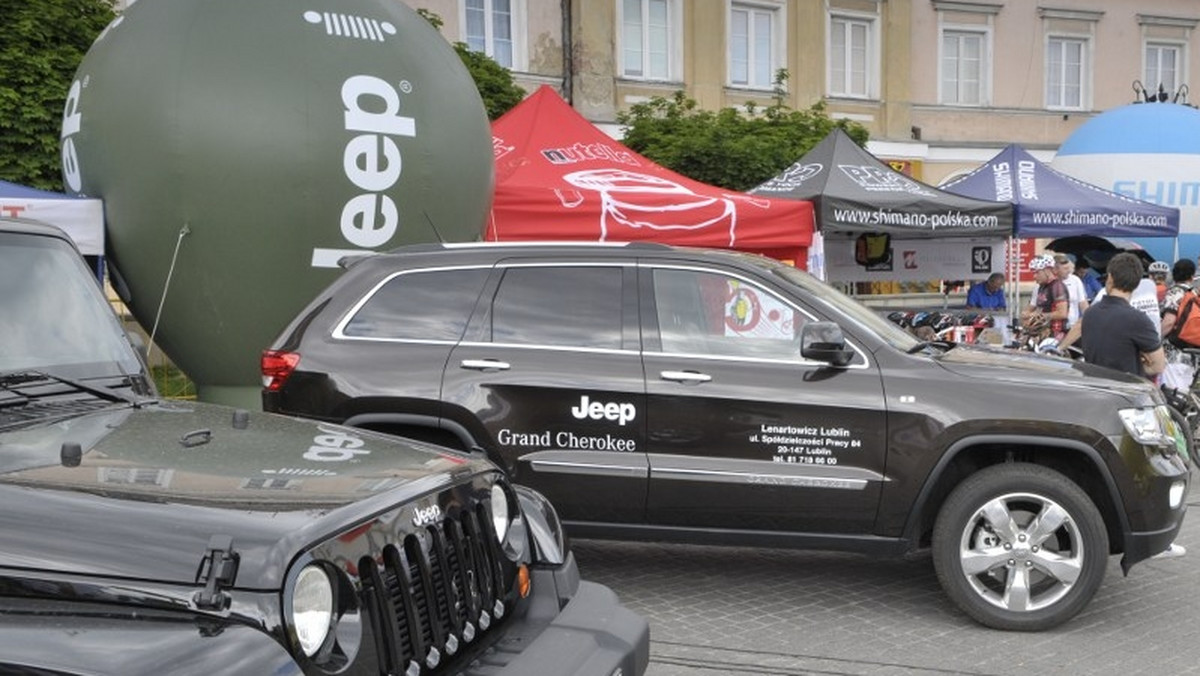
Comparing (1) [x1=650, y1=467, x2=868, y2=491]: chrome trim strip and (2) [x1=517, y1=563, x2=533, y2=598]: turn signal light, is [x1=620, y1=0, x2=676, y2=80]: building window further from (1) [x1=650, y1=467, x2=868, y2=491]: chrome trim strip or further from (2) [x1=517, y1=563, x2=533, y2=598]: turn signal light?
(2) [x1=517, y1=563, x2=533, y2=598]: turn signal light

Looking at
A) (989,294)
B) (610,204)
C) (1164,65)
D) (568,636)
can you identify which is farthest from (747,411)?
(1164,65)

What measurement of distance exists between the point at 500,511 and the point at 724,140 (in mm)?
13080

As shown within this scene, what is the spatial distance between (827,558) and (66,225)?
580 centimetres

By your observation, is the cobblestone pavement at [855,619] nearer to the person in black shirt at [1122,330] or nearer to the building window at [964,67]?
the person in black shirt at [1122,330]

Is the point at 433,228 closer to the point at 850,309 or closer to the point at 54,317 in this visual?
the point at 850,309

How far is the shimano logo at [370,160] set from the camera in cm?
870

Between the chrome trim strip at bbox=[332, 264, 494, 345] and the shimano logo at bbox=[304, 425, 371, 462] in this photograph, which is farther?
the chrome trim strip at bbox=[332, 264, 494, 345]

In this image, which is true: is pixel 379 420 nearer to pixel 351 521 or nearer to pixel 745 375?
pixel 745 375

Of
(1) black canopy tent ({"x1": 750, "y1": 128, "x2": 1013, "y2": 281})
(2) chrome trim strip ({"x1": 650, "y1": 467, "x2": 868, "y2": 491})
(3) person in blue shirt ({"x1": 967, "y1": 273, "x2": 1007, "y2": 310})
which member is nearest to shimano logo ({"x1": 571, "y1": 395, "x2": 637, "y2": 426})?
(2) chrome trim strip ({"x1": 650, "y1": 467, "x2": 868, "y2": 491})

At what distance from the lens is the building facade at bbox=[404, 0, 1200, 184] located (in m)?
22.9

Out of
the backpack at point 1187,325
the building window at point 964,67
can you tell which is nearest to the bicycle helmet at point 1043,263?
the backpack at point 1187,325

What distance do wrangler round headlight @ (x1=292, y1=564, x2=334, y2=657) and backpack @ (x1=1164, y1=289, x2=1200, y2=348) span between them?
10486 millimetres

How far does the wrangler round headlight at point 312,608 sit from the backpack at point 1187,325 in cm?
1049

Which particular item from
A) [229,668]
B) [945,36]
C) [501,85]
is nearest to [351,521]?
[229,668]
